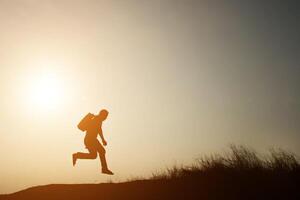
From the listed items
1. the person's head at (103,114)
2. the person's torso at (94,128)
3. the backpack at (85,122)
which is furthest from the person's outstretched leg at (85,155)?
the person's head at (103,114)

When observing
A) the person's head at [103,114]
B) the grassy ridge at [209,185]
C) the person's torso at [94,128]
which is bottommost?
the grassy ridge at [209,185]

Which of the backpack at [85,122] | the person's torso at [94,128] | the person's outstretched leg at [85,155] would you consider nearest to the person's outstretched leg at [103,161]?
the person's outstretched leg at [85,155]

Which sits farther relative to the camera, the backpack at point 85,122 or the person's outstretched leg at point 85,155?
the person's outstretched leg at point 85,155

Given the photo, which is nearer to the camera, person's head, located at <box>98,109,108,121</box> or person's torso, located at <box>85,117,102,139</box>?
person's head, located at <box>98,109,108,121</box>

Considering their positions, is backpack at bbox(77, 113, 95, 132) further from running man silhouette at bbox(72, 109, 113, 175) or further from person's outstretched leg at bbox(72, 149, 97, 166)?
person's outstretched leg at bbox(72, 149, 97, 166)

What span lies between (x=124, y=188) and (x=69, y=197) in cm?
176

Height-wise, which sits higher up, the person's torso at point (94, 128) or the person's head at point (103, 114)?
the person's head at point (103, 114)

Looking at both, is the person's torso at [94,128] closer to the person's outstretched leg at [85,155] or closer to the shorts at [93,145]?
the shorts at [93,145]

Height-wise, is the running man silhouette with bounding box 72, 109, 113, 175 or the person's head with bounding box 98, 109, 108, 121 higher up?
the person's head with bounding box 98, 109, 108, 121

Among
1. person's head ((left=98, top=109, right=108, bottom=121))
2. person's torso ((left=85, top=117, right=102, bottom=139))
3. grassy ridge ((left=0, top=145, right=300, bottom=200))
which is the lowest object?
grassy ridge ((left=0, top=145, right=300, bottom=200))

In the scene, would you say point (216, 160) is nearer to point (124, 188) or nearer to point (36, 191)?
point (124, 188)

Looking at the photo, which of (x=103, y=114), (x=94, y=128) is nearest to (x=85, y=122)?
(x=94, y=128)

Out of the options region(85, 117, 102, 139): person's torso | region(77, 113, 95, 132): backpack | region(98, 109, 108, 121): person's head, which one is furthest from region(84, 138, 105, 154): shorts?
region(98, 109, 108, 121): person's head

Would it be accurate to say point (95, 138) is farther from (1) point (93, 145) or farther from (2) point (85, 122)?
(2) point (85, 122)
